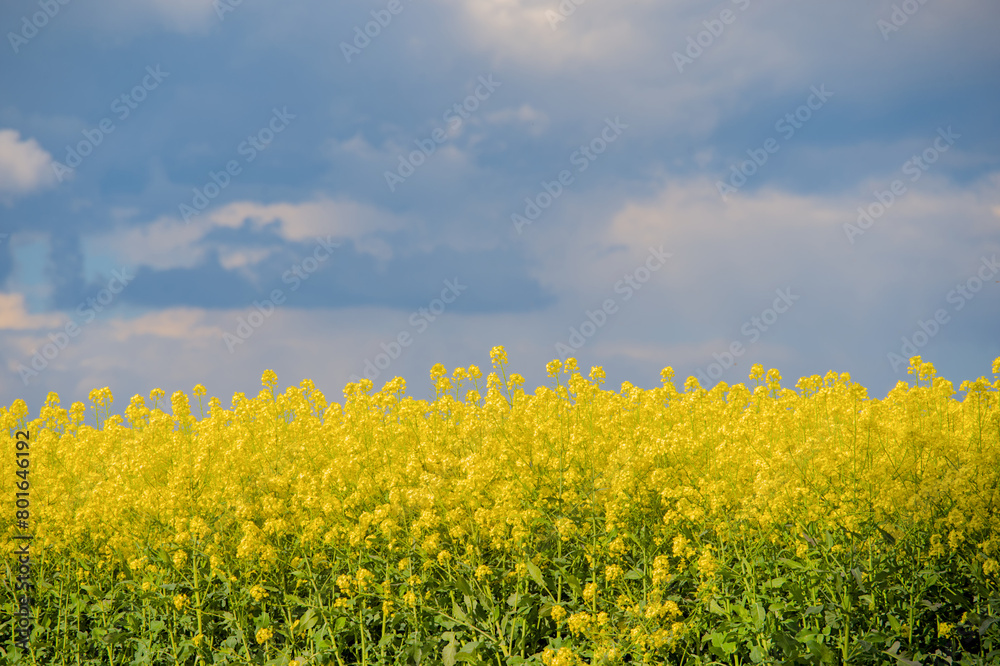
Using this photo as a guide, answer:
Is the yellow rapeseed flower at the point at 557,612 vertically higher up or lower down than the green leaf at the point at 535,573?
lower down

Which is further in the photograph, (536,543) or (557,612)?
(536,543)

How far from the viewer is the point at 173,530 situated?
6.83m

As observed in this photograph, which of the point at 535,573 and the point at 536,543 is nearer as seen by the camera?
the point at 535,573

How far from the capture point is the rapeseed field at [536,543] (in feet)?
17.0

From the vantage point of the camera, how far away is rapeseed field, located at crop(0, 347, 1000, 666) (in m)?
5.17

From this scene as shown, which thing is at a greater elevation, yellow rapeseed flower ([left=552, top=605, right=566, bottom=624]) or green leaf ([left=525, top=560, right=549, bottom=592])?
green leaf ([left=525, top=560, right=549, bottom=592])

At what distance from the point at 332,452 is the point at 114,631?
2.41 meters

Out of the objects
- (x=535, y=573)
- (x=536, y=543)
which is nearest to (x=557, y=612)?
(x=535, y=573)

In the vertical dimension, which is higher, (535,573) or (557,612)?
(535,573)

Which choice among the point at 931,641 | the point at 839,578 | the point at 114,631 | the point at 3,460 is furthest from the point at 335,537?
the point at 3,460

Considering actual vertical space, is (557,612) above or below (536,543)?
Answer: below

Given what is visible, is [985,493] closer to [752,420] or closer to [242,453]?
Answer: [752,420]

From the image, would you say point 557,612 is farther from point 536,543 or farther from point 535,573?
point 536,543

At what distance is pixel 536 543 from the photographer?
5.85 m
